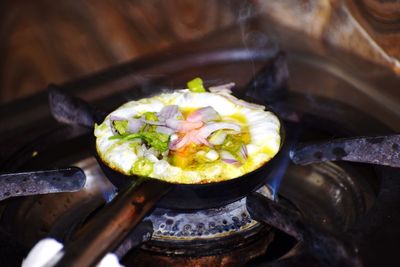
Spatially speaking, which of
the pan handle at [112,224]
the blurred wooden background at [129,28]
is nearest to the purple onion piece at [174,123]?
the pan handle at [112,224]

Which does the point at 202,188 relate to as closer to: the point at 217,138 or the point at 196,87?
the point at 217,138

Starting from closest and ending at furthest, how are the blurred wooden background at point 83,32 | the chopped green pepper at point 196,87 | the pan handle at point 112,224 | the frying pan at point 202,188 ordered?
the pan handle at point 112,224
the frying pan at point 202,188
the chopped green pepper at point 196,87
the blurred wooden background at point 83,32

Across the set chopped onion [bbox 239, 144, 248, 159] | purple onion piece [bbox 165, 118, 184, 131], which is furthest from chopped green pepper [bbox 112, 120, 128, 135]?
chopped onion [bbox 239, 144, 248, 159]

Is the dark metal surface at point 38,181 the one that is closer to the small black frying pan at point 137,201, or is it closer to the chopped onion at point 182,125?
the small black frying pan at point 137,201

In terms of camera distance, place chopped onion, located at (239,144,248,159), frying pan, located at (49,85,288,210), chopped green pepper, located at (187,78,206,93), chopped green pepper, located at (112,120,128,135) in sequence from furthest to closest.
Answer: chopped green pepper, located at (187,78,206,93), chopped green pepper, located at (112,120,128,135), chopped onion, located at (239,144,248,159), frying pan, located at (49,85,288,210)

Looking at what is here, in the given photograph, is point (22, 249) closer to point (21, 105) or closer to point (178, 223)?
point (178, 223)

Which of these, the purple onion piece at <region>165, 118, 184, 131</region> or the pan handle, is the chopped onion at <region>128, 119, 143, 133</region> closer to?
the purple onion piece at <region>165, 118, 184, 131</region>
